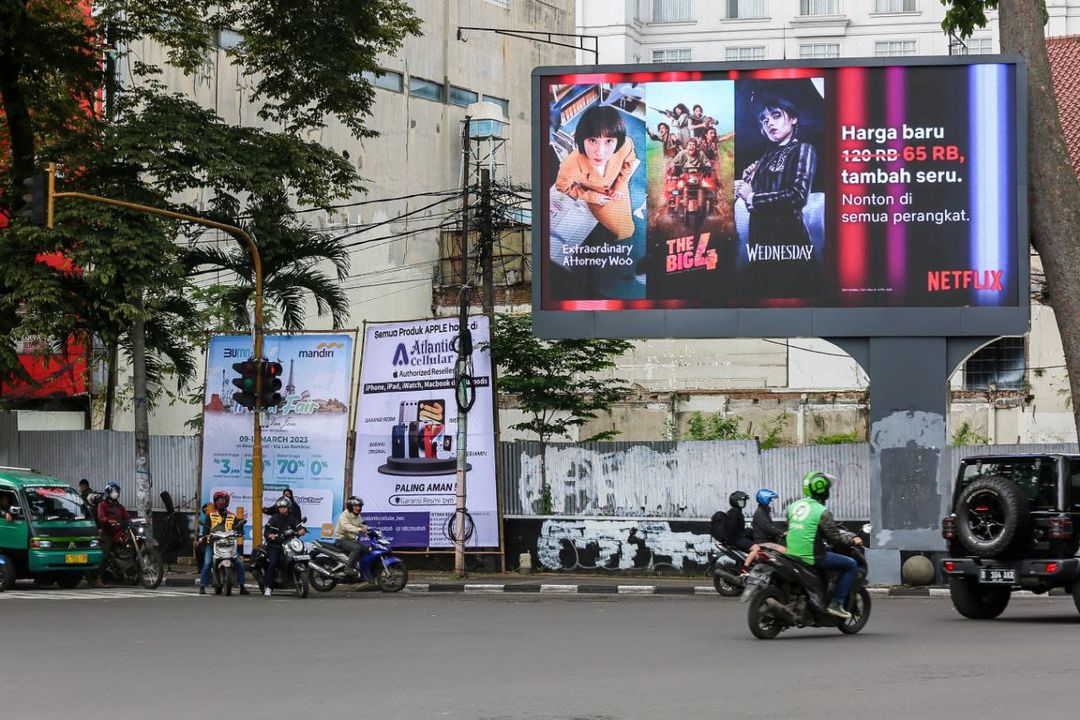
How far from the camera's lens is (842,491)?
27.1 metres

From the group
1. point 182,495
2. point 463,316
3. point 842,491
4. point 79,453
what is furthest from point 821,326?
point 79,453

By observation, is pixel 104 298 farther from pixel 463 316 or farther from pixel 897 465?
pixel 897 465

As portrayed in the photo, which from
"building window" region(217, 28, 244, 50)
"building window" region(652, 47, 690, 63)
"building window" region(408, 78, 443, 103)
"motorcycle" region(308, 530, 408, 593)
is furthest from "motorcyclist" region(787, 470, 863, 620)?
"building window" region(652, 47, 690, 63)

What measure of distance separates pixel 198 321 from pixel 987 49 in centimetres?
5101

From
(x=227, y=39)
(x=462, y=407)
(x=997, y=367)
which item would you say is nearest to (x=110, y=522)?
(x=462, y=407)

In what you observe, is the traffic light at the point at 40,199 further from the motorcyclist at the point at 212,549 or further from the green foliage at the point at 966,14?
the green foliage at the point at 966,14

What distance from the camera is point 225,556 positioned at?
24.4 metres

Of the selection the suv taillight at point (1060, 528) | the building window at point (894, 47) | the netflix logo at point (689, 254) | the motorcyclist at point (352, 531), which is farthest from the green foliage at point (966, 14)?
the building window at point (894, 47)

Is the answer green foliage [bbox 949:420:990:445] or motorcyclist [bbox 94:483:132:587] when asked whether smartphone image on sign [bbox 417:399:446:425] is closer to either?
motorcyclist [bbox 94:483:132:587]

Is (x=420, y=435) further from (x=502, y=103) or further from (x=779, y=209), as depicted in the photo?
(x=502, y=103)

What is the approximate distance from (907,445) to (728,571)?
12.3 ft

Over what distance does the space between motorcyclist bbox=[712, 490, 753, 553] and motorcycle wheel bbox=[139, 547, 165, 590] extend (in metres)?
9.75

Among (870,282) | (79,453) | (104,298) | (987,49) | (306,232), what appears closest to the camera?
(870,282)

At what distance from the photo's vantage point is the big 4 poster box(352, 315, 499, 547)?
28.3m
